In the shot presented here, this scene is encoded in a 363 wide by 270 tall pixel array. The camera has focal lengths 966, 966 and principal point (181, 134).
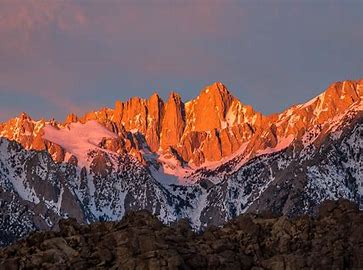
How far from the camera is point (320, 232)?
107 metres

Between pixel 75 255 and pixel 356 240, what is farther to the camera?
pixel 356 240

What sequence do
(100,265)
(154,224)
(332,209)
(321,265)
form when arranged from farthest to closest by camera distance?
1. (332,209)
2. (154,224)
3. (321,265)
4. (100,265)

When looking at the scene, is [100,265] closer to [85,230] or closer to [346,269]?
[85,230]

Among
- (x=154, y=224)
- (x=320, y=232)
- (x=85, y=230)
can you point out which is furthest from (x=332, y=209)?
(x=85, y=230)

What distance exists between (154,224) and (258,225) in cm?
1276

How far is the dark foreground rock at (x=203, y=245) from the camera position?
93.2m

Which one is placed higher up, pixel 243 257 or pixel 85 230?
pixel 85 230

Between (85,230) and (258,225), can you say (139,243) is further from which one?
(258,225)

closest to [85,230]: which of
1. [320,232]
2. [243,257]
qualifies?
[243,257]

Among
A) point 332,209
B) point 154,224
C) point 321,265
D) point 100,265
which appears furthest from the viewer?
point 332,209

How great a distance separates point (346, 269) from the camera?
10081 centimetres

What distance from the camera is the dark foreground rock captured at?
306 ft

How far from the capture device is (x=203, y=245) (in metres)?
101

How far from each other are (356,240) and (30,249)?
114 ft
